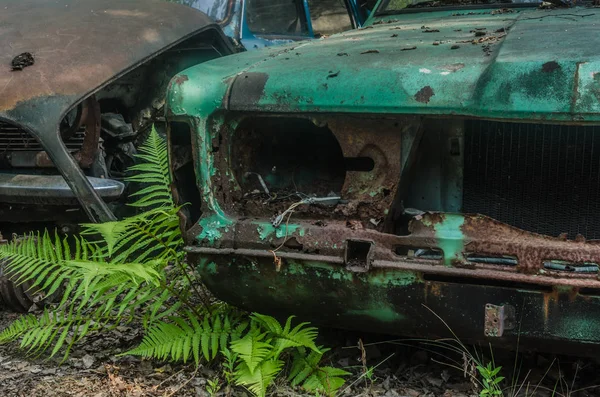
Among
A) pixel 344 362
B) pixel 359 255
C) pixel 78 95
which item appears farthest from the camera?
pixel 78 95

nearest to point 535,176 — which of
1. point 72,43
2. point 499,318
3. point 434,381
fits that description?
point 499,318

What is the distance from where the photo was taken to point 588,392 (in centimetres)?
250

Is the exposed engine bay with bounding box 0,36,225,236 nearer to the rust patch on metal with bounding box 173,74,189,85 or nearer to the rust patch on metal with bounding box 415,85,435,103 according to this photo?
the rust patch on metal with bounding box 173,74,189,85

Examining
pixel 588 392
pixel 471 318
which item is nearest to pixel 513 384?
pixel 588 392

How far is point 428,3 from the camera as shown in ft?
12.1

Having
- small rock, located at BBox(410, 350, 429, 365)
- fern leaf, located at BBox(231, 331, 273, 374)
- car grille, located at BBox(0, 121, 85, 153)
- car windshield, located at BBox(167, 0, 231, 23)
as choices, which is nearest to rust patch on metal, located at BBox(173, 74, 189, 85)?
fern leaf, located at BBox(231, 331, 273, 374)

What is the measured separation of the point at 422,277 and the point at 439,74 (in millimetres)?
631

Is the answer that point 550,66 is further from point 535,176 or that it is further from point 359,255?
point 359,255

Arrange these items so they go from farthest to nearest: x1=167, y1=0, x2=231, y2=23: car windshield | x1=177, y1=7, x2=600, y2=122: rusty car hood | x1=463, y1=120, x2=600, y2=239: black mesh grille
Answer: x1=167, y1=0, x2=231, y2=23: car windshield
x1=463, y1=120, x2=600, y2=239: black mesh grille
x1=177, y1=7, x2=600, y2=122: rusty car hood

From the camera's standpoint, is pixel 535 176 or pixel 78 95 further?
pixel 78 95

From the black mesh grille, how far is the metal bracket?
350 mm

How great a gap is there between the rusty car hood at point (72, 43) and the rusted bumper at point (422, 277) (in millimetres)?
1185

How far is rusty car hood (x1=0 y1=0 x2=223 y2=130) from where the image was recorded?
3.08 m

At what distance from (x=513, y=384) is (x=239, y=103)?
54.8 inches
